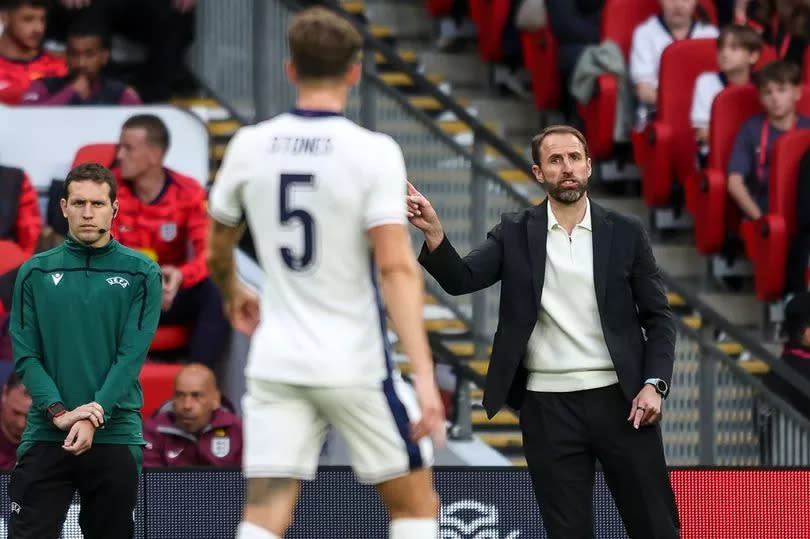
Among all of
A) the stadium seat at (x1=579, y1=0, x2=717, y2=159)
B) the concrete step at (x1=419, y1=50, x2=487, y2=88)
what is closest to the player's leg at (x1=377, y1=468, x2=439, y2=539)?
the stadium seat at (x1=579, y1=0, x2=717, y2=159)

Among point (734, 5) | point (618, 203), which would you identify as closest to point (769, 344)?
point (618, 203)

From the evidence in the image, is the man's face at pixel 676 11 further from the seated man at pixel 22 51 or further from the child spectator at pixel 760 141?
the seated man at pixel 22 51

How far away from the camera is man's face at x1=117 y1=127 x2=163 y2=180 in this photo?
9180 mm

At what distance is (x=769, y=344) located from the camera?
1045 cm

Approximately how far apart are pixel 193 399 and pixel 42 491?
2335 mm

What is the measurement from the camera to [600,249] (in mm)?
6016

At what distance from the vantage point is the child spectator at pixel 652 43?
1101 centimetres

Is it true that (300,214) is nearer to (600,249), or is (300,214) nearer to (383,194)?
(383,194)

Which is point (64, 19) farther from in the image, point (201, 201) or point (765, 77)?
point (765, 77)

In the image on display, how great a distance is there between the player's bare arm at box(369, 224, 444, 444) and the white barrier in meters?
5.21

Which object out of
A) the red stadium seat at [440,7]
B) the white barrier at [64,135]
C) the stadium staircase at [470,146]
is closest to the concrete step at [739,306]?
the stadium staircase at [470,146]

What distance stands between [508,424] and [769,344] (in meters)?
1.84

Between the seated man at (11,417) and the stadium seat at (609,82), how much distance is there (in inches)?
166

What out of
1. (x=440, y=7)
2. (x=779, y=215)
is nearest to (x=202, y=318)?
(x=779, y=215)
